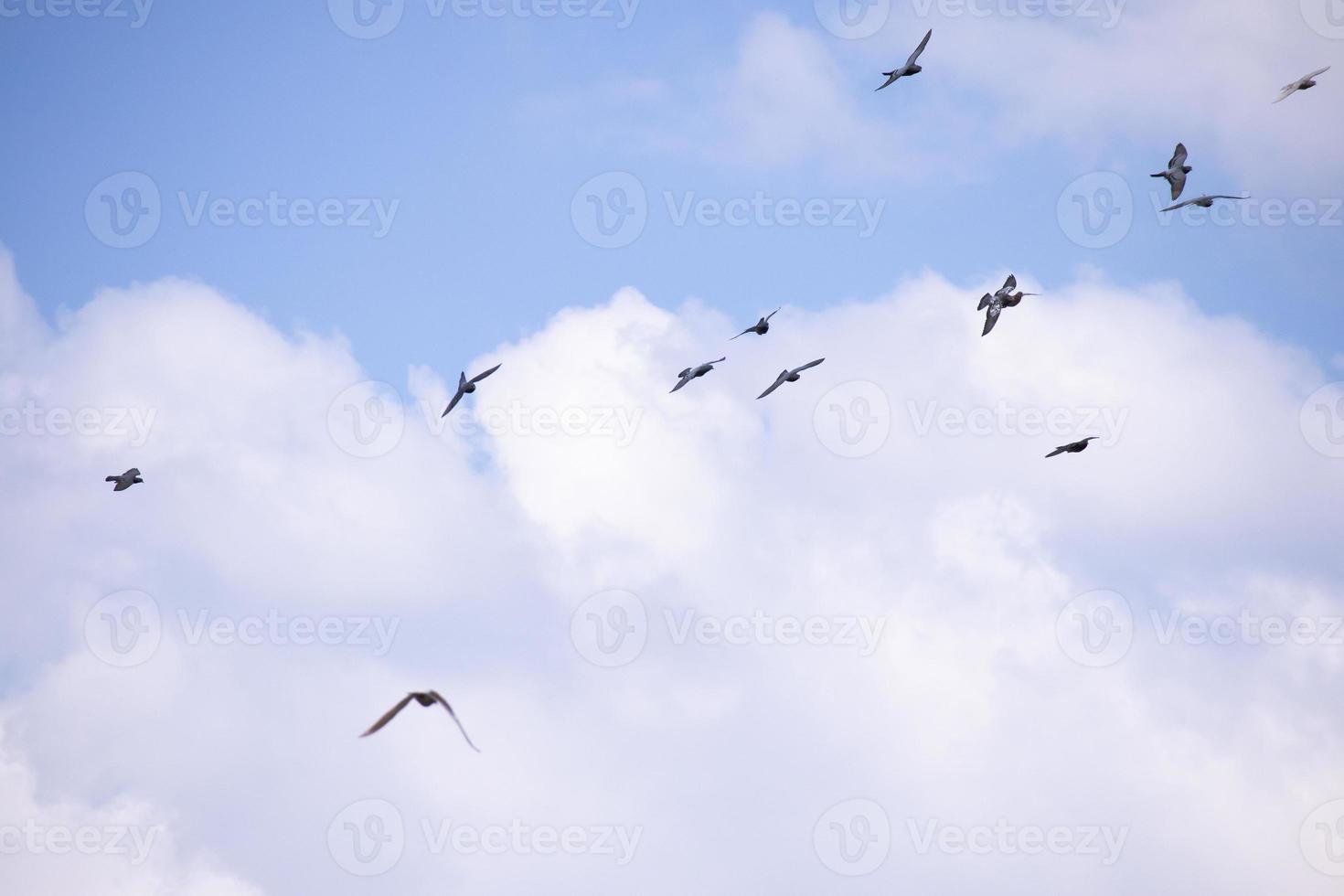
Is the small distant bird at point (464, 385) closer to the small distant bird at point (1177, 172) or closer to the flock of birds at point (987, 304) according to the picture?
the flock of birds at point (987, 304)

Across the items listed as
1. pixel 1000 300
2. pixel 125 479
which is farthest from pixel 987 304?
pixel 125 479

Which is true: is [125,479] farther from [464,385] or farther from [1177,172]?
[1177,172]

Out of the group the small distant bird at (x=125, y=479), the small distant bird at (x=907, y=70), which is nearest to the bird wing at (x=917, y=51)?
the small distant bird at (x=907, y=70)

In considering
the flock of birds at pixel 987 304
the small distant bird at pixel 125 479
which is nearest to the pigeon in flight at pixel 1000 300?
the flock of birds at pixel 987 304

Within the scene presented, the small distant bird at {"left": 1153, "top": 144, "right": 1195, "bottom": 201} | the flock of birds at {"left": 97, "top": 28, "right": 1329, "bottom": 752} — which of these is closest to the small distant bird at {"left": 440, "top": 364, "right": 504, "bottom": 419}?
the flock of birds at {"left": 97, "top": 28, "right": 1329, "bottom": 752}

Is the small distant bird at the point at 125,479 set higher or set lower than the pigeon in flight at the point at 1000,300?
higher

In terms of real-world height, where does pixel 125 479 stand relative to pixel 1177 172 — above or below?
above

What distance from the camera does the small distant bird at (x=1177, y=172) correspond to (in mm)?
67250

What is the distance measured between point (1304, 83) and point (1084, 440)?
1831cm

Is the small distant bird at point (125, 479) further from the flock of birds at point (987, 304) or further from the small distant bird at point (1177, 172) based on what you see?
the small distant bird at point (1177, 172)

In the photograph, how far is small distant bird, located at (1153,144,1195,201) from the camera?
2648 inches

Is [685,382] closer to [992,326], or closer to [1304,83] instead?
[992,326]

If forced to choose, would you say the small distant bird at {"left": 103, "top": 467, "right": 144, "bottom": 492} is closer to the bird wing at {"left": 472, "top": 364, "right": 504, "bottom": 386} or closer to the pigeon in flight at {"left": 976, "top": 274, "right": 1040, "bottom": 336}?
the bird wing at {"left": 472, "top": 364, "right": 504, "bottom": 386}

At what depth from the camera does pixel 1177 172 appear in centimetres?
6738
